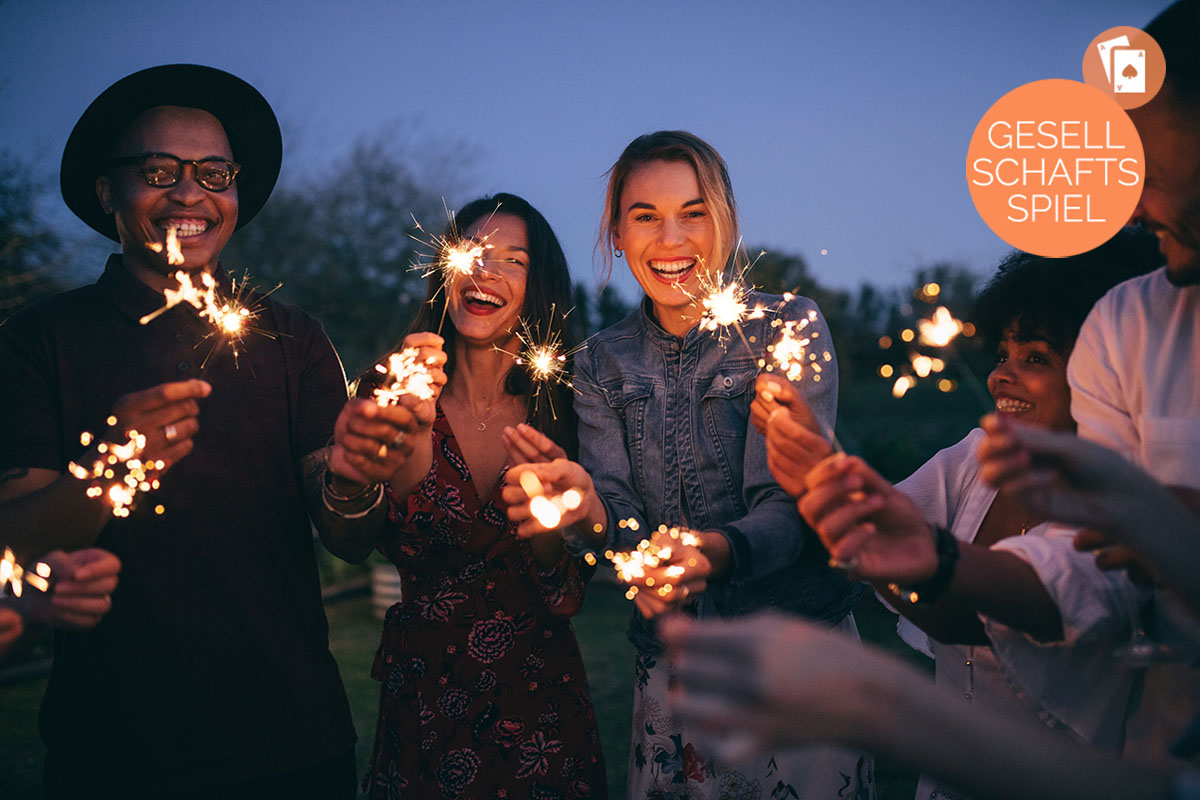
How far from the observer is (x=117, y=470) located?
221cm

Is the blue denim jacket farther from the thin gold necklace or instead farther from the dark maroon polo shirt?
the dark maroon polo shirt

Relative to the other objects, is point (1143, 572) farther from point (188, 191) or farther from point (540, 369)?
point (188, 191)

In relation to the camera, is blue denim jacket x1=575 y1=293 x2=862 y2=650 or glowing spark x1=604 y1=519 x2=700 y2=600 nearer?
glowing spark x1=604 y1=519 x2=700 y2=600

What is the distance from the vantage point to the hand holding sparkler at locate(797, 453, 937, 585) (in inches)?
70.6

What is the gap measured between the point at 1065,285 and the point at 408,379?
2.27m

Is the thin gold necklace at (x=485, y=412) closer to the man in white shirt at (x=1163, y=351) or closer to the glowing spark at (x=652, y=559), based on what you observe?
the glowing spark at (x=652, y=559)

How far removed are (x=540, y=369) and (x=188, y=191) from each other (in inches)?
60.2

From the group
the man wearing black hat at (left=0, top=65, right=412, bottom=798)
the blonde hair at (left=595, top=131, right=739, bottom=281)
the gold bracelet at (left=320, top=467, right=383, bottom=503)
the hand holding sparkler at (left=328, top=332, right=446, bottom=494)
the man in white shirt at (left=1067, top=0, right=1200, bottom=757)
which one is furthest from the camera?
the blonde hair at (left=595, top=131, right=739, bottom=281)

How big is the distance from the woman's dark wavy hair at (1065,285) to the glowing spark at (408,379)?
2.06m

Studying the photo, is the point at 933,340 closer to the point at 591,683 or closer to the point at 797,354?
the point at 797,354

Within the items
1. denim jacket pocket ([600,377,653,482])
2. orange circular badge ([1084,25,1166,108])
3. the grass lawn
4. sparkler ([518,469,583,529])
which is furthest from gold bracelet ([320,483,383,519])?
the grass lawn

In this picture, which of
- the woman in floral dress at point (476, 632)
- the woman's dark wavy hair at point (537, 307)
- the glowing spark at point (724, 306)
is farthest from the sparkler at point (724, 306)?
the woman in floral dress at point (476, 632)

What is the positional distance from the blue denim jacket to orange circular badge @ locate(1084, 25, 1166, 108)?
1144 mm

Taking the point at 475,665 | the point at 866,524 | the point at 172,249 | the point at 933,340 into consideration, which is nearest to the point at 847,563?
the point at 866,524
